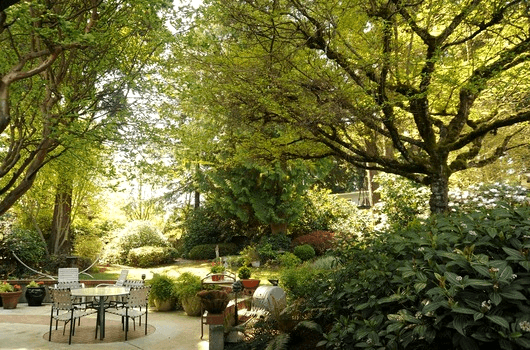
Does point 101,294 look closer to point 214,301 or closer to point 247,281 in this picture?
point 214,301

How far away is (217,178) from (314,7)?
12400 mm

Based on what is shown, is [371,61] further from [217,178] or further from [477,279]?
[217,178]

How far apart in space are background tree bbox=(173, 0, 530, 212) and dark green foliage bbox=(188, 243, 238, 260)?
11938mm

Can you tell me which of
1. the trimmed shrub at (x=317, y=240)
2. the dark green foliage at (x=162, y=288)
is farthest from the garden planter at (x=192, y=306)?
the trimmed shrub at (x=317, y=240)

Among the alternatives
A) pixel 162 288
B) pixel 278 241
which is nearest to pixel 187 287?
pixel 162 288

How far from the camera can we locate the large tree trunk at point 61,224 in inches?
687

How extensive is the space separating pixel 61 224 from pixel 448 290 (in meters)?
17.8

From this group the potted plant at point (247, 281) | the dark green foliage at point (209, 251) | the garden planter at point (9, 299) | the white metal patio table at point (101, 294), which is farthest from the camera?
the dark green foliage at point (209, 251)

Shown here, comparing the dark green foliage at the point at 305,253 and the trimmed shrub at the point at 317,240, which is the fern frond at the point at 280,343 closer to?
the dark green foliage at the point at 305,253

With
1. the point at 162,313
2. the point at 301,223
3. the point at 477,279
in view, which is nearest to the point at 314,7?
the point at 477,279

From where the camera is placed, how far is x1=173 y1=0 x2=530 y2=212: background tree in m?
7.50

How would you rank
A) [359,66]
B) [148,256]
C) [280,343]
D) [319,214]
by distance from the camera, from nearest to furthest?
1. [280,343]
2. [359,66]
3. [148,256]
4. [319,214]

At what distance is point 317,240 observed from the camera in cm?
1831

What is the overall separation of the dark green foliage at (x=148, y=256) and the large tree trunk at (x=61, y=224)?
10.6 ft
